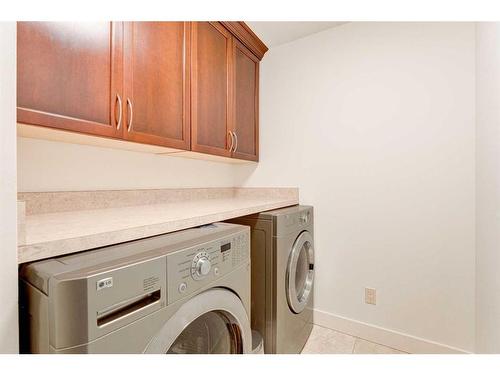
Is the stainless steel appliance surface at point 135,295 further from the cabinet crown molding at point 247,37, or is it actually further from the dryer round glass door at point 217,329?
the cabinet crown molding at point 247,37

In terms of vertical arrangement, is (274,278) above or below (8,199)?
below

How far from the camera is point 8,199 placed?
519 mm

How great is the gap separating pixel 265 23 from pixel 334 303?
2201mm

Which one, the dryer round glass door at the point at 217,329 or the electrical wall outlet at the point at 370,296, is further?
the electrical wall outlet at the point at 370,296

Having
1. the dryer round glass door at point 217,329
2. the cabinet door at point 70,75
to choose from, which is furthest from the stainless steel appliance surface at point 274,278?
the cabinet door at point 70,75

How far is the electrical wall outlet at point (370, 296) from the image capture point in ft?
5.71

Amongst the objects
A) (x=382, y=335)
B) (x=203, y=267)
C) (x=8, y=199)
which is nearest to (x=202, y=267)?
(x=203, y=267)

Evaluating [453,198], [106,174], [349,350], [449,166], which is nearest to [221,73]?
[106,174]

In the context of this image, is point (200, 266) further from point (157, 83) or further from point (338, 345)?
point (338, 345)

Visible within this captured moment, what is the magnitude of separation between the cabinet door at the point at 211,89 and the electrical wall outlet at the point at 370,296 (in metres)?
1.44

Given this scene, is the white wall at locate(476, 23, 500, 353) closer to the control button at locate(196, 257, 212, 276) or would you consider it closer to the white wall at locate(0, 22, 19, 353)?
the control button at locate(196, 257, 212, 276)

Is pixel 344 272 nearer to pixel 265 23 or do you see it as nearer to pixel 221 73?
pixel 221 73

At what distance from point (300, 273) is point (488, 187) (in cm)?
119
